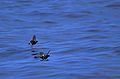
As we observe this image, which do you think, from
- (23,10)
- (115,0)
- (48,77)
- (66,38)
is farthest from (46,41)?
(115,0)

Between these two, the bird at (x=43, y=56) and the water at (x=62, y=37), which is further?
the bird at (x=43, y=56)

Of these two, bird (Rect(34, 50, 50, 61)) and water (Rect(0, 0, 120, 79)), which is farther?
bird (Rect(34, 50, 50, 61))

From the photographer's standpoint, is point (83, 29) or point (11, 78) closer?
point (11, 78)

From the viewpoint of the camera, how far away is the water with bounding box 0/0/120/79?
9.73 m

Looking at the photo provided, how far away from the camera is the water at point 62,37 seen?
383 inches

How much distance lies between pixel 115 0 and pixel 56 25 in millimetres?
3385

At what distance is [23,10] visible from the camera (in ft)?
49.4

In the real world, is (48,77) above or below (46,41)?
below

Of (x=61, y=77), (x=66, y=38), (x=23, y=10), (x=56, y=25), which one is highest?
(x=23, y=10)

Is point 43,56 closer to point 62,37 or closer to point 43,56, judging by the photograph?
point 43,56

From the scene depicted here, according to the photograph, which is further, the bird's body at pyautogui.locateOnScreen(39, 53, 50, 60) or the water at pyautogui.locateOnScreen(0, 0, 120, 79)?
the bird's body at pyautogui.locateOnScreen(39, 53, 50, 60)

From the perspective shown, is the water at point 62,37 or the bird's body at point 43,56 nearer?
the water at point 62,37

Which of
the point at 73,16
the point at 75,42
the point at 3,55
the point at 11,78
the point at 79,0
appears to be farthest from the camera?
the point at 79,0

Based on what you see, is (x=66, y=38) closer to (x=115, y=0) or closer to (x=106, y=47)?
(x=106, y=47)
